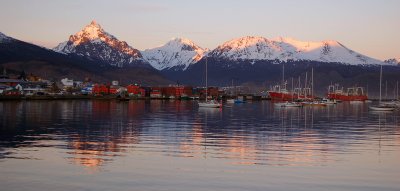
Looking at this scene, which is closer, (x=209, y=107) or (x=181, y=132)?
(x=181, y=132)

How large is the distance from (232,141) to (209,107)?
240ft

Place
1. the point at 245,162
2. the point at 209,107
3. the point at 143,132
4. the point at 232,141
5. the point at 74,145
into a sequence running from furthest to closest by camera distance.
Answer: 1. the point at 209,107
2. the point at 143,132
3. the point at 232,141
4. the point at 74,145
5. the point at 245,162

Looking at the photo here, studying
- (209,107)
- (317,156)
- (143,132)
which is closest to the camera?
(317,156)

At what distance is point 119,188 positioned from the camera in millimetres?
20797

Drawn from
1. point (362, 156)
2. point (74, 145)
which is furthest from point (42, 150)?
point (362, 156)

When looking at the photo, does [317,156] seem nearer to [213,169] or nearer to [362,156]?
[362,156]

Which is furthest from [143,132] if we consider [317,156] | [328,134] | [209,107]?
[209,107]

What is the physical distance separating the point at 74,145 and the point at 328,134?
20.3 metres

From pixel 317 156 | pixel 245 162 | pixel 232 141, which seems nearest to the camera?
pixel 245 162

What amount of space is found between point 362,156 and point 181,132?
17.6 meters

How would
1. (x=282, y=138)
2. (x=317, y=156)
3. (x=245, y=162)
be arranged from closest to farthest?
(x=245, y=162), (x=317, y=156), (x=282, y=138)

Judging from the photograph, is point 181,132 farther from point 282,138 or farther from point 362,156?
point 362,156

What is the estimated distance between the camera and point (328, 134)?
4559 cm

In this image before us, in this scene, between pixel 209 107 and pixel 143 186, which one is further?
pixel 209 107
